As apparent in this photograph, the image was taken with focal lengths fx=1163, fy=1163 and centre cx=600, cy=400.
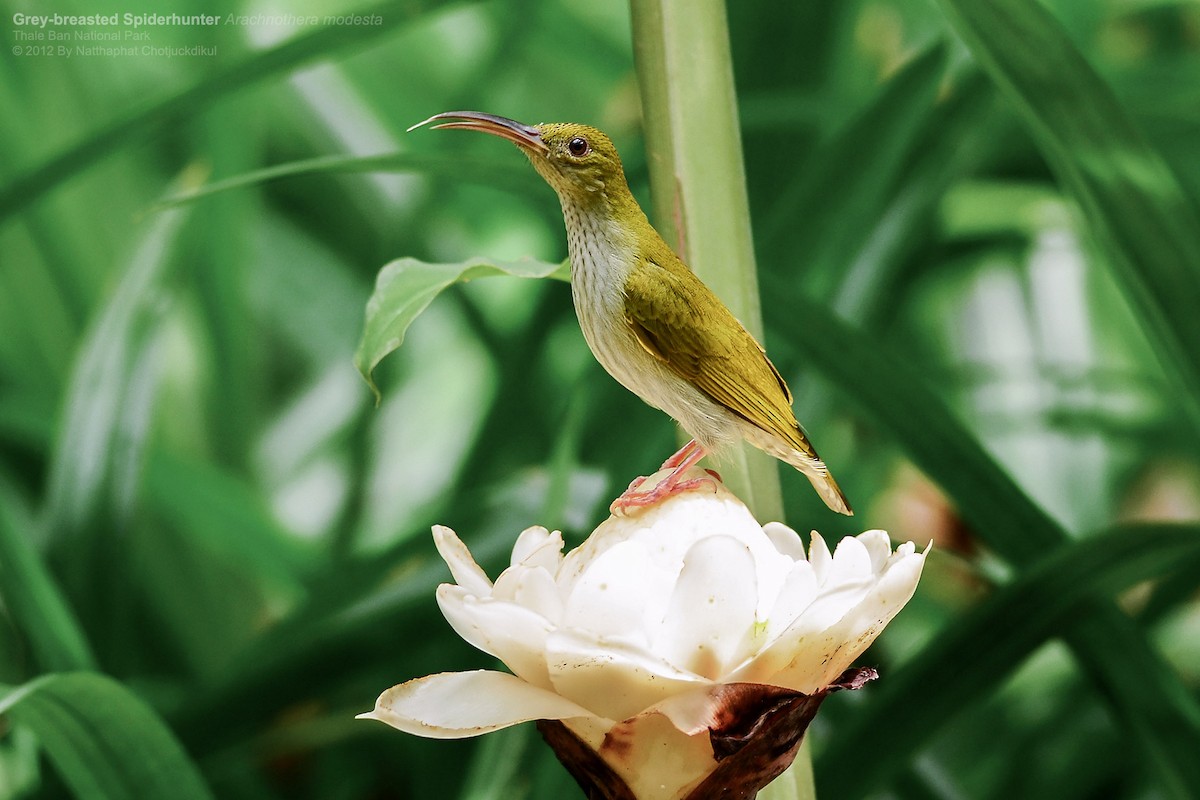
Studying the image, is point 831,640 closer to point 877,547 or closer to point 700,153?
point 877,547

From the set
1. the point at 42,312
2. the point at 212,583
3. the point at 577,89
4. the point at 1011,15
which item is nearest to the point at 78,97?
the point at 42,312

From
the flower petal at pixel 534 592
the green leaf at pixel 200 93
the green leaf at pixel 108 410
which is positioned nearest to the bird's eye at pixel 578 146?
the flower petal at pixel 534 592

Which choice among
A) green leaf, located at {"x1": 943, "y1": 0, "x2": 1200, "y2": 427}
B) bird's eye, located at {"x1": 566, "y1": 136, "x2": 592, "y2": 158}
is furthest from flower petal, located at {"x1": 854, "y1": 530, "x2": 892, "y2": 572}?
green leaf, located at {"x1": 943, "y1": 0, "x2": 1200, "y2": 427}

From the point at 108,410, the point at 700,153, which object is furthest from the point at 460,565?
the point at 108,410

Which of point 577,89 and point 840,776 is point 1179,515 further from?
point 840,776

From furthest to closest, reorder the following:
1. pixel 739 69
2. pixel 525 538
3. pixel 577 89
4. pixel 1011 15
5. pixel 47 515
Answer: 1. pixel 577 89
2. pixel 739 69
3. pixel 47 515
4. pixel 1011 15
5. pixel 525 538
